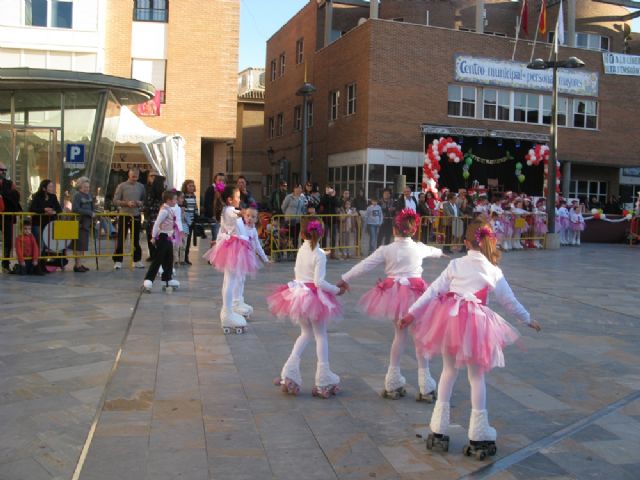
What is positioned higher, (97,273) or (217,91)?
(217,91)

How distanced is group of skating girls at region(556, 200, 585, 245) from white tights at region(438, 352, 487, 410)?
22638 millimetres

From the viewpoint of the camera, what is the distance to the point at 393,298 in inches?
238

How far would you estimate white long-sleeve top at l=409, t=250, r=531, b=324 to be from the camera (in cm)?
502

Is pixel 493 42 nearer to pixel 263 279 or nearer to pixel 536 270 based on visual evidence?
pixel 536 270

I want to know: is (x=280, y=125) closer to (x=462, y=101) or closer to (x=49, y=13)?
(x=462, y=101)

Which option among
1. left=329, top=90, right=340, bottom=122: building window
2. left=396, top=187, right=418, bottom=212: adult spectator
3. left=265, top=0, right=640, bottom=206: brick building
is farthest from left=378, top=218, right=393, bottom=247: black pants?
left=329, top=90, right=340, bottom=122: building window

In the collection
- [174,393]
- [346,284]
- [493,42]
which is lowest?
[174,393]

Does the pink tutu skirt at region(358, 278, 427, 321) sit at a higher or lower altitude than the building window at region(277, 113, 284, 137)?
lower

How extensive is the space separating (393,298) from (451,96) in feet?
92.4

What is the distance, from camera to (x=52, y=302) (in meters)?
10.5

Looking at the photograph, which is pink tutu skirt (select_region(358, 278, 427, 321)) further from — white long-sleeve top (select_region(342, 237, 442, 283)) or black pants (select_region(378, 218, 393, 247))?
black pants (select_region(378, 218, 393, 247))

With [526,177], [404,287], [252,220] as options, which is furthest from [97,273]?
[526,177]

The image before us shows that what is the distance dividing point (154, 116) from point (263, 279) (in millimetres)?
15634

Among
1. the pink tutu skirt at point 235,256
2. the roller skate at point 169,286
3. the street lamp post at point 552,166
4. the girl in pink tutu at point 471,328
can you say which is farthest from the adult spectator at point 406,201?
the girl in pink tutu at point 471,328
